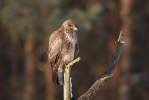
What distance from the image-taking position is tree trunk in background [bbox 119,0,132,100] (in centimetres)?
1562

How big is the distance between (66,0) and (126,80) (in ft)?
8.37

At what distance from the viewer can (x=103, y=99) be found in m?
19.8

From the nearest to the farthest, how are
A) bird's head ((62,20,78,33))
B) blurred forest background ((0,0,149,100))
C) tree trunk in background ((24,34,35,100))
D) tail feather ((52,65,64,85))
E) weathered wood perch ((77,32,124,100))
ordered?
weathered wood perch ((77,32,124,100))
bird's head ((62,20,78,33))
tail feather ((52,65,64,85))
blurred forest background ((0,0,149,100))
tree trunk in background ((24,34,35,100))

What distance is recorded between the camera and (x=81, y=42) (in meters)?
17.2

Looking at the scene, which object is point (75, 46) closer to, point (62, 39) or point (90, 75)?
point (62, 39)

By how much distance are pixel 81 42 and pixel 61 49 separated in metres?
11.0

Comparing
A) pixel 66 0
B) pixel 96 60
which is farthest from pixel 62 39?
pixel 96 60

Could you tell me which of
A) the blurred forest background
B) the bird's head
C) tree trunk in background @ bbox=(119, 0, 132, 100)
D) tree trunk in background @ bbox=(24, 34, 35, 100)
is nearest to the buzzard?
the bird's head

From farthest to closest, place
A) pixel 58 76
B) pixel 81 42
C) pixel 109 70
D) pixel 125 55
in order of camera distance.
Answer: pixel 81 42, pixel 125 55, pixel 58 76, pixel 109 70

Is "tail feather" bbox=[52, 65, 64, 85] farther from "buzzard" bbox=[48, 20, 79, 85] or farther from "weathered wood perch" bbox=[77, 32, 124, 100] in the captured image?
"weathered wood perch" bbox=[77, 32, 124, 100]

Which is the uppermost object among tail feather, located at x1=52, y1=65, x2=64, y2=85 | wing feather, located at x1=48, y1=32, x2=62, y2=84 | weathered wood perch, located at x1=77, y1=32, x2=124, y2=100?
wing feather, located at x1=48, y1=32, x2=62, y2=84

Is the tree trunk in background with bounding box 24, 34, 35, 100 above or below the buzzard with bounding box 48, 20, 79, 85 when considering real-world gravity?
above

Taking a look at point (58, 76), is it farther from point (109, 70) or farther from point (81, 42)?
point (81, 42)

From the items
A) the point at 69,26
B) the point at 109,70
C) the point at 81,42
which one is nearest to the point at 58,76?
the point at 69,26
